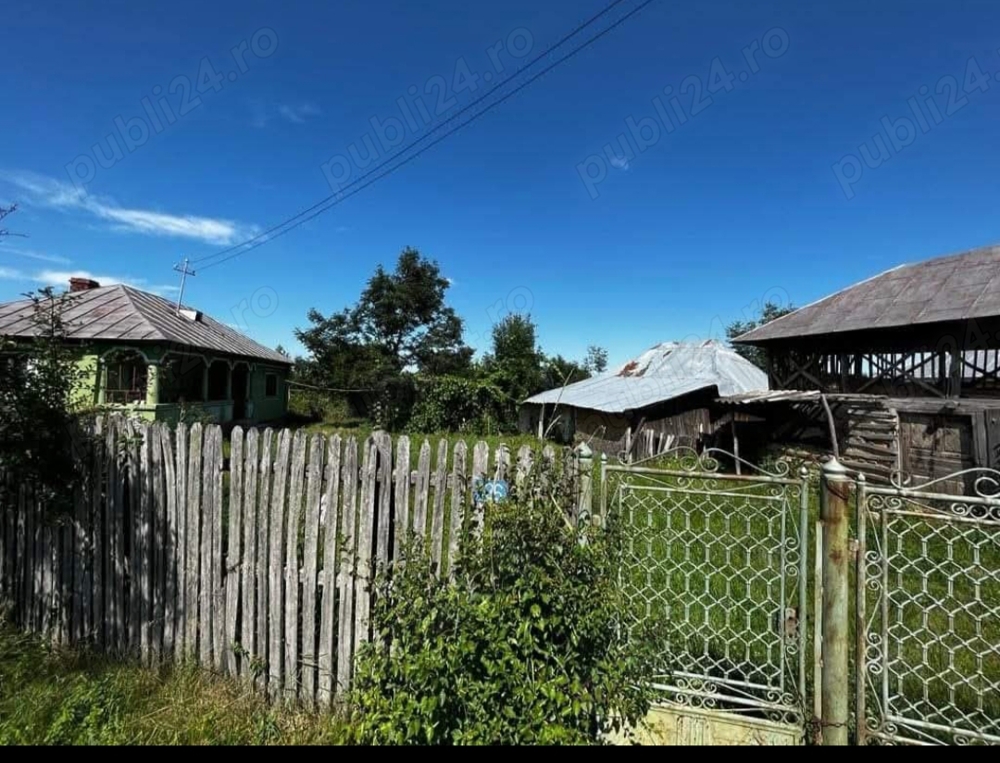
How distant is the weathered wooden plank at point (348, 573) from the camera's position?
2.55 metres

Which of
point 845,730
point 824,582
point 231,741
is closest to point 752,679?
point 845,730

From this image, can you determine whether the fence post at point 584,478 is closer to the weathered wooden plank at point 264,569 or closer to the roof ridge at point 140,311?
the weathered wooden plank at point 264,569

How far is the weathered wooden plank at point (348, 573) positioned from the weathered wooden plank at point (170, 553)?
1198 mm

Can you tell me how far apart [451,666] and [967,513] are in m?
2.43

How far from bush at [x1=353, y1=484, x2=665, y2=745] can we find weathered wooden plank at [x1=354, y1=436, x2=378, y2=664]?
416 mm

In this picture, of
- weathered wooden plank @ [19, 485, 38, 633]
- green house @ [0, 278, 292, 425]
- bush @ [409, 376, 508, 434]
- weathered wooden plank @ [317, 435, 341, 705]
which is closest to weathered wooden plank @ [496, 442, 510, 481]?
weathered wooden plank @ [317, 435, 341, 705]

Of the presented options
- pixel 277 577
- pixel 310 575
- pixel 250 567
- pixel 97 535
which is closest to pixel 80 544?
pixel 97 535

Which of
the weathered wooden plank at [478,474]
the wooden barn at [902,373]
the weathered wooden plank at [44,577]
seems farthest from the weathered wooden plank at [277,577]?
the wooden barn at [902,373]

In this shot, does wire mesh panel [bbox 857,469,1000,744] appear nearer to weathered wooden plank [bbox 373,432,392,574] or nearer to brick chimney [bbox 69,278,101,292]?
weathered wooden plank [bbox 373,432,392,574]

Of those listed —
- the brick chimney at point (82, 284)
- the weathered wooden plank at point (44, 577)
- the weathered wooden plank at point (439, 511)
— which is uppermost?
the brick chimney at point (82, 284)

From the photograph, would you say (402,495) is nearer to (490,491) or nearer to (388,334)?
(490,491)
